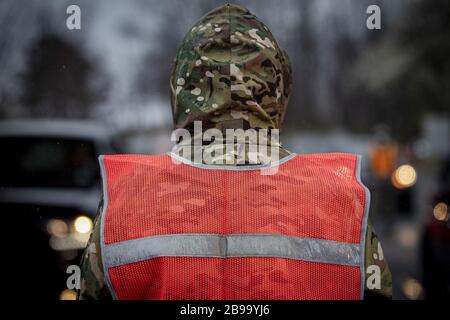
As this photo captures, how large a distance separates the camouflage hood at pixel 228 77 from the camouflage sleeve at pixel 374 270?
0.48 meters

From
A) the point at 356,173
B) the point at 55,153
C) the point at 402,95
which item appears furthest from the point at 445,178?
the point at 402,95

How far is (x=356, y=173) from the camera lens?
2.40 meters

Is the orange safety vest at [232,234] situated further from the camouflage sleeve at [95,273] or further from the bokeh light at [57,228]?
the bokeh light at [57,228]

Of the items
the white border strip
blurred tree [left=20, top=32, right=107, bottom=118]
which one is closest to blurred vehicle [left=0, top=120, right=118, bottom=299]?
the white border strip

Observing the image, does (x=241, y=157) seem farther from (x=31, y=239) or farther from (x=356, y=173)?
(x=31, y=239)

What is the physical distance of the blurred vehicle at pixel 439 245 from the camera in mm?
7145

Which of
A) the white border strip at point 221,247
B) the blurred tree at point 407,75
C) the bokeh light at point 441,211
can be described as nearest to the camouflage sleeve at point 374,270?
the white border strip at point 221,247

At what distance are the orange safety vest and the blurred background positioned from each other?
71.5 inches

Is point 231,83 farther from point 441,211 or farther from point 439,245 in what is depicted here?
point 439,245

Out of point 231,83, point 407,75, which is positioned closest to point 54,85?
point 407,75

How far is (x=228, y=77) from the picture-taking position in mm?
2344

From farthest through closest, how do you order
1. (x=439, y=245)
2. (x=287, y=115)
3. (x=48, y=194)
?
(x=287, y=115)
(x=439, y=245)
(x=48, y=194)

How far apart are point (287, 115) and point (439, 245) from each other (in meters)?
13.1

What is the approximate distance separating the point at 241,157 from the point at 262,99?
22 centimetres
